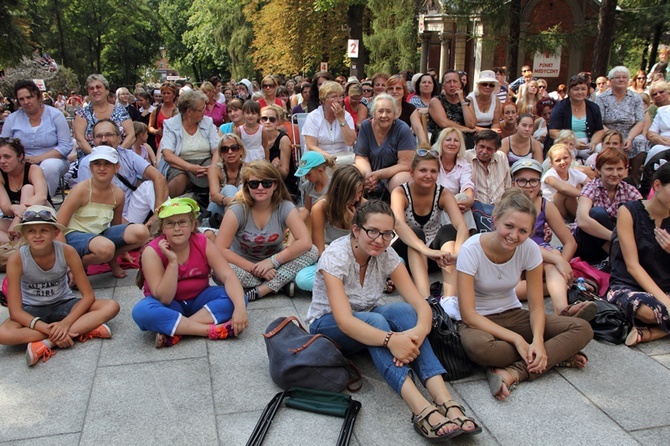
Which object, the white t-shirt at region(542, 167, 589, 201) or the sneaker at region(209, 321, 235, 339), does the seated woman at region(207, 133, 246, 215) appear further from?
the white t-shirt at region(542, 167, 589, 201)

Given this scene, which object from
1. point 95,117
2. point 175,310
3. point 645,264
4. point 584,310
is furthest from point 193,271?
point 95,117

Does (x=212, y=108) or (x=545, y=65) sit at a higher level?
(x=545, y=65)

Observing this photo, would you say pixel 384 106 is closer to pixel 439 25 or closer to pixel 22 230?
pixel 22 230

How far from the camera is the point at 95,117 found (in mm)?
7727

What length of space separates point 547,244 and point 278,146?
402cm

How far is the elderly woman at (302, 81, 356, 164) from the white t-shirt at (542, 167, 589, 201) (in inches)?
90.3

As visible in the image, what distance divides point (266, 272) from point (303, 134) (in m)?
2.68

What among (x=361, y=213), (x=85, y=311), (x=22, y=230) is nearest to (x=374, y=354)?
(x=361, y=213)

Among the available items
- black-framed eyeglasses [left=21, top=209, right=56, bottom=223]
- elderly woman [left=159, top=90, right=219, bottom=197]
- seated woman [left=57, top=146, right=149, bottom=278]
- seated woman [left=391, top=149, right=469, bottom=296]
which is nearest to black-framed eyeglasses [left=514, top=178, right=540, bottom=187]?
seated woman [left=391, top=149, right=469, bottom=296]

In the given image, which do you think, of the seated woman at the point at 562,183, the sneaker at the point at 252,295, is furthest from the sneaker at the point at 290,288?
the seated woman at the point at 562,183

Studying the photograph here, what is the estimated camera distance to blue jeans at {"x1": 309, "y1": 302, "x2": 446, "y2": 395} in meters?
3.21

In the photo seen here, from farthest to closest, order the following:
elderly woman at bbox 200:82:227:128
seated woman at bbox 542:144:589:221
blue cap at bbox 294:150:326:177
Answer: elderly woman at bbox 200:82:227:128, seated woman at bbox 542:144:589:221, blue cap at bbox 294:150:326:177

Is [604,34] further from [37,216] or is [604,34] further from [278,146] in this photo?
[37,216]

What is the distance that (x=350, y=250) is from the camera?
141 inches
